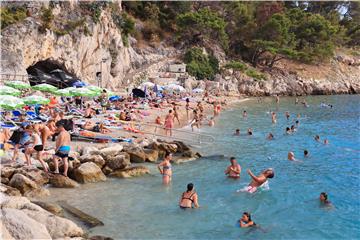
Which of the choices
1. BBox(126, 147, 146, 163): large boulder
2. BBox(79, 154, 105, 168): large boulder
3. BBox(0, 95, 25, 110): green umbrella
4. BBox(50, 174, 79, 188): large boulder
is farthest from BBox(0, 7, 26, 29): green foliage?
BBox(50, 174, 79, 188): large boulder

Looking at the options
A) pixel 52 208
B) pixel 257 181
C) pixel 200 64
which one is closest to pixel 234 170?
pixel 257 181

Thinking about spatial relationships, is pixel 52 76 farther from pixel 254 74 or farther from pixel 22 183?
pixel 254 74

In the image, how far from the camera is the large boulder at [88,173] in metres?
12.6

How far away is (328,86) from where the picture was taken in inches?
2399

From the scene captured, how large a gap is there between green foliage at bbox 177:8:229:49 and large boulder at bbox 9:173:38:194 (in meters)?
44.4

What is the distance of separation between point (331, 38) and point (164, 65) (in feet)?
105

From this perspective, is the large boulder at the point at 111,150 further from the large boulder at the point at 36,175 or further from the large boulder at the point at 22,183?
the large boulder at the point at 22,183

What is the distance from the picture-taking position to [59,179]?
1205 centimetres

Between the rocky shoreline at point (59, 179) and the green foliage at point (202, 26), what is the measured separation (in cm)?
3782

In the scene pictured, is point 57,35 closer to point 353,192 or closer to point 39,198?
point 39,198

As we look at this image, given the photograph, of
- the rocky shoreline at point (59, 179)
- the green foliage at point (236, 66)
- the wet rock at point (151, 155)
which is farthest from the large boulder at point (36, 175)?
the green foliage at point (236, 66)

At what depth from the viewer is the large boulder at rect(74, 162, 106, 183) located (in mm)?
12641

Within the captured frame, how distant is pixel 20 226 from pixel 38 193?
4334 millimetres

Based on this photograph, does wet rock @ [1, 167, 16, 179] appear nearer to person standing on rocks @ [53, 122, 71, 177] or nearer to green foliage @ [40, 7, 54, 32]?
person standing on rocks @ [53, 122, 71, 177]
